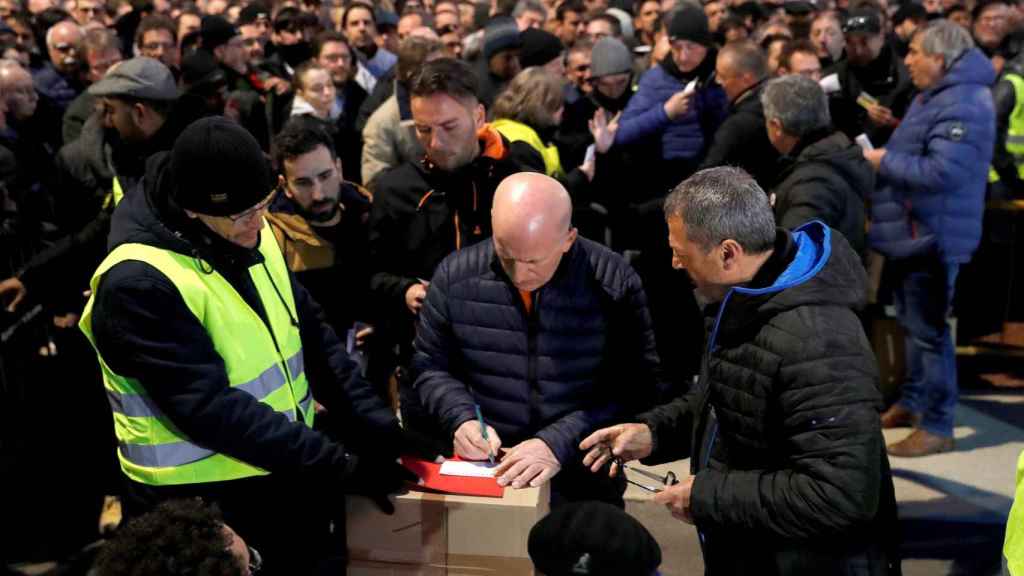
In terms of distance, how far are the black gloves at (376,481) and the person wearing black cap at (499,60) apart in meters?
4.50

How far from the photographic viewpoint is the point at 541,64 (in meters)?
7.16

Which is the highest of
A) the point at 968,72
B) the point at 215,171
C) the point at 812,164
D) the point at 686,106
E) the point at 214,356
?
the point at 215,171

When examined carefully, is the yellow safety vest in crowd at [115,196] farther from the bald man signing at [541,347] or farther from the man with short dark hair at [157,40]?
the man with short dark hair at [157,40]

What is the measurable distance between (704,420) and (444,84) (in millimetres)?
1819

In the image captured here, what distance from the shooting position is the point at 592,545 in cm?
199

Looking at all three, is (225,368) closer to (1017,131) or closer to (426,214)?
(426,214)

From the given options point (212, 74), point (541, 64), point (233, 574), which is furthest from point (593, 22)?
point (233, 574)

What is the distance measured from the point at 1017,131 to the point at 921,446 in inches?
118

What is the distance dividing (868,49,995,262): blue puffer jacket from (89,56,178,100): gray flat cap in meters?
3.75

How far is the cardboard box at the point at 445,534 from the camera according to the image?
2949mm

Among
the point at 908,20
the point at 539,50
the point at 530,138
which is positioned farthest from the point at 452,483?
the point at 908,20

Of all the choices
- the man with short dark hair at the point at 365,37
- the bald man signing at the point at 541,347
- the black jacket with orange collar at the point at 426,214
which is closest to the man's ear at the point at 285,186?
the black jacket with orange collar at the point at 426,214

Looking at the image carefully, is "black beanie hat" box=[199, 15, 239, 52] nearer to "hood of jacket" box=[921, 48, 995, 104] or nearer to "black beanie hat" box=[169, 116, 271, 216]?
"hood of jacket" box=[921, 48, 995, 104]

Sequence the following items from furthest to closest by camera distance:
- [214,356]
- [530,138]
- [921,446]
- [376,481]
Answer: [921,446]
[530,138]
[376,481]
[214,356]
